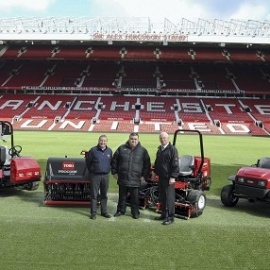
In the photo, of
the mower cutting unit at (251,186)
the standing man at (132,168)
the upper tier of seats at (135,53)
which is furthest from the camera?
the upper tier of seats at (135,53)

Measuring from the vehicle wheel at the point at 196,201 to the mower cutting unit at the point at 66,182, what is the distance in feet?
7.02

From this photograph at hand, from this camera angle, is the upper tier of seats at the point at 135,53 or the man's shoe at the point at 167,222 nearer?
the man's shoe at the point at 167,222

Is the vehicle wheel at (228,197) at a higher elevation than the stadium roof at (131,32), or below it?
below

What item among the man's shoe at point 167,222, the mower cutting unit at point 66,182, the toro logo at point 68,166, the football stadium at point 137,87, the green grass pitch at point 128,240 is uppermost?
the football stadium at point 137,87

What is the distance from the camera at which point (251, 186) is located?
819 centimetres

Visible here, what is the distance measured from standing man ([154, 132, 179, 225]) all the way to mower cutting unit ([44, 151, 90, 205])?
182 cm

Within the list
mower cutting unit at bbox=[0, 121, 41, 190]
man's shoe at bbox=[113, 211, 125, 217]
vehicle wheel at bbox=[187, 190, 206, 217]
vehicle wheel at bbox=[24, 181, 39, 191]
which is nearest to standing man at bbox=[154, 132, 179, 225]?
vehicle wheel at bbox=[187, 190, 206, 217]

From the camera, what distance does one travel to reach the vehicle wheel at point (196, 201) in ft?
25.5

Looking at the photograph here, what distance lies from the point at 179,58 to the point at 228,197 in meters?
43.6

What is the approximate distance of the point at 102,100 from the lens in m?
50.4

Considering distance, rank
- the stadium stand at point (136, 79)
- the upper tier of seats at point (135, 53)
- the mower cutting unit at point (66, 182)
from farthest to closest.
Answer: the upper tier of seats at point (135, 53)
the stadium stand at point (136, 79)
the mower cutting unit at point (66, 182)

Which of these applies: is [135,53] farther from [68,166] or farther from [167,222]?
[167,222]

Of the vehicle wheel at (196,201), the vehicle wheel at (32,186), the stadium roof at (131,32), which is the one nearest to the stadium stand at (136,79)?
the stadium roof at (131,32)

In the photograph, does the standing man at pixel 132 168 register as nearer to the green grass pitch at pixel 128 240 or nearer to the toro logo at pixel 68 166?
the green grass pitch at pixel 128 240
